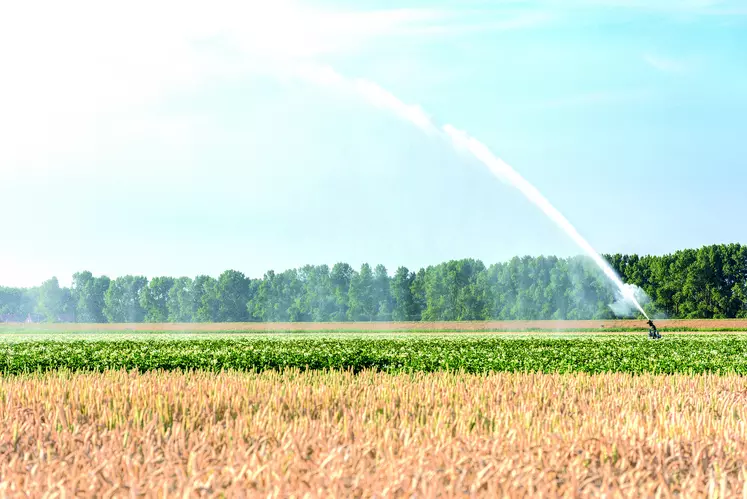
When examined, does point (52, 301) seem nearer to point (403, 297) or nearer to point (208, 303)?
point (208, 303)

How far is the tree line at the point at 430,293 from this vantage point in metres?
121

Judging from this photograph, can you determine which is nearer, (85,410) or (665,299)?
(85,410)

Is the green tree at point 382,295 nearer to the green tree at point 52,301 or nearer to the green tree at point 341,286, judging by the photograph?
the green tree at point 341,286

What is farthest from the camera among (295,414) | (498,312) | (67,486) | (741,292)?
(498,312)

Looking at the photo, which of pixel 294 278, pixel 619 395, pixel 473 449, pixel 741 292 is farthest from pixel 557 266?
pixel 473 449

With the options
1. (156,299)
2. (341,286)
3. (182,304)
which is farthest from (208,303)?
(341,286)

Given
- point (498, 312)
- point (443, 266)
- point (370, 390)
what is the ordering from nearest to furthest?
point (370, 390) < point (498, 312) < point (443, 266)

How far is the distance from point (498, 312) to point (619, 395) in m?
111

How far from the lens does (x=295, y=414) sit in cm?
1275

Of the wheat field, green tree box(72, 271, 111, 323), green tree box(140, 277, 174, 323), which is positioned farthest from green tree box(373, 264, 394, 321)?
the wheat field

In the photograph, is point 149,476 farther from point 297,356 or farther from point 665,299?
point 665,299

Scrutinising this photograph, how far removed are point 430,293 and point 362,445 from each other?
123 m

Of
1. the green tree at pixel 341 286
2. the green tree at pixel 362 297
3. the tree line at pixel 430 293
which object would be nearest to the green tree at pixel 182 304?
the tree line at pixel 430 293

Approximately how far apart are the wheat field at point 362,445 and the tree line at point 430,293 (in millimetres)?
107234
